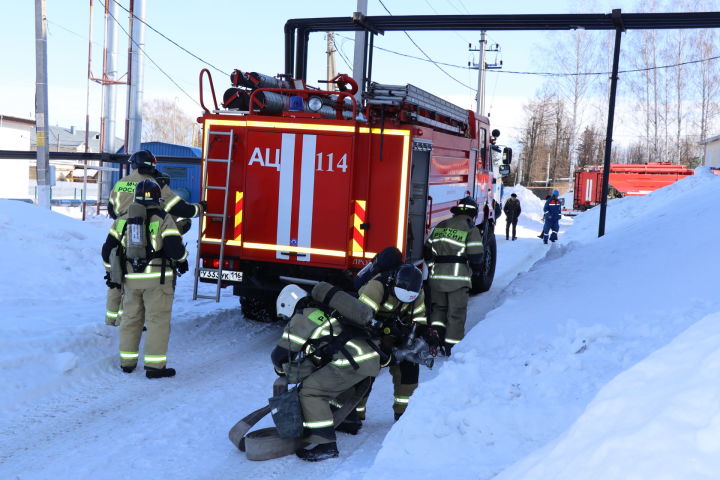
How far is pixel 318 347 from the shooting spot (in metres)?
4.76

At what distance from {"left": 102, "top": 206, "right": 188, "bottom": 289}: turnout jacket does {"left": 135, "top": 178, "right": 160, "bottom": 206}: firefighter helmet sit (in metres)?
0.11

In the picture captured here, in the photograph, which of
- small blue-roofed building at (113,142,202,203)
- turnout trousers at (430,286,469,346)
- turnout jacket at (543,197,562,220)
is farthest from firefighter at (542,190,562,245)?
small blue-roofed building at (113,142,202,203)

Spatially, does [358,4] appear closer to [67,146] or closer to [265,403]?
[265,403]

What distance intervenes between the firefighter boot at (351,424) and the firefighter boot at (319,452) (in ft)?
1.66

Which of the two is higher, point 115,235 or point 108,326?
point 115,235

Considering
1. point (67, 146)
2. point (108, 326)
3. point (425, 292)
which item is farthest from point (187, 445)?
point (67, 146)

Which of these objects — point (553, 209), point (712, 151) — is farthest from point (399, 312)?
point (712, 151)

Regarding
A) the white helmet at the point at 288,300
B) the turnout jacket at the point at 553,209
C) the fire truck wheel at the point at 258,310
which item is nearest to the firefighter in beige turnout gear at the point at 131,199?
the fire truck wheel at the point at 258,310

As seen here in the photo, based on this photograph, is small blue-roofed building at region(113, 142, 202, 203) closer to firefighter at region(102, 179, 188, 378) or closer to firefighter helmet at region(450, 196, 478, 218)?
firefighter helmet at region(450, 196, 478, 218)

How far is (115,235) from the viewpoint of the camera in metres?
6.62

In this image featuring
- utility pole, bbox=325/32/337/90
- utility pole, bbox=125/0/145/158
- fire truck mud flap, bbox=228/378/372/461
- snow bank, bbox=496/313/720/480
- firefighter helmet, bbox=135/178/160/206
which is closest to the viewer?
snow bank, bbox=496/313/720/480

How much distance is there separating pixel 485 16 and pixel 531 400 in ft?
28.3

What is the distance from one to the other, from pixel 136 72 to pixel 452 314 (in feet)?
53.2

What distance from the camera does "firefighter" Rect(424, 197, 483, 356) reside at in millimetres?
7574
